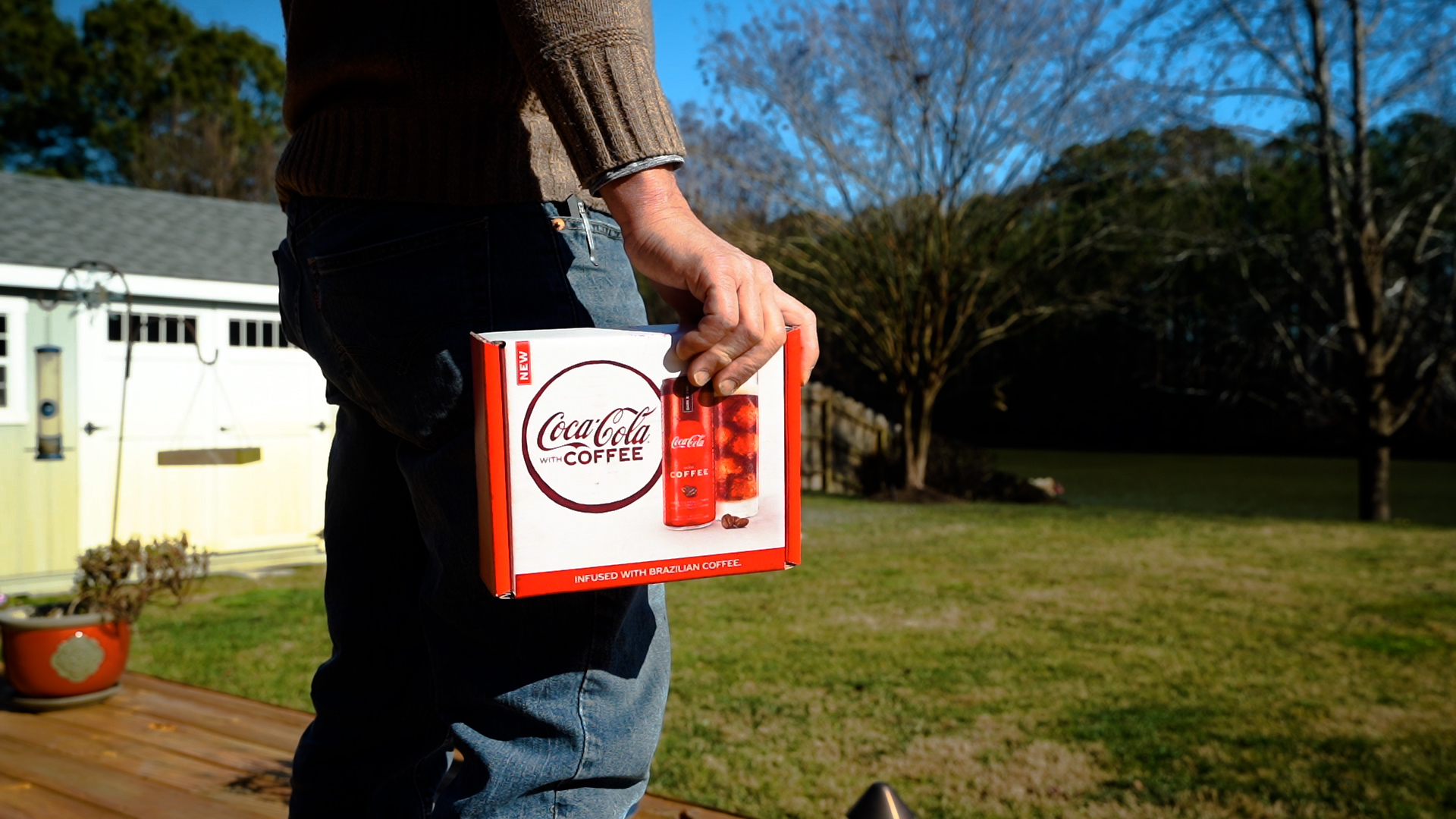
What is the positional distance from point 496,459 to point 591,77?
0.29m

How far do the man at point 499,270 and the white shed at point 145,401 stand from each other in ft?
17.2

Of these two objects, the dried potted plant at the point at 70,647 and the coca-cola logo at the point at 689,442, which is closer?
the coca-cola logo at the point at 689,442

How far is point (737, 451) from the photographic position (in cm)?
80

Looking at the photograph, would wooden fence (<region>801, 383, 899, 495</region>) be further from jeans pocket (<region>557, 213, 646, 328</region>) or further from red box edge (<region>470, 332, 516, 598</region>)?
red box edge (<region>470, 332, 516, 598</region>)

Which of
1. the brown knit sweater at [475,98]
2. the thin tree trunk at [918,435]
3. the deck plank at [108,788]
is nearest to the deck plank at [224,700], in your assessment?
the deck plank at [108,788]

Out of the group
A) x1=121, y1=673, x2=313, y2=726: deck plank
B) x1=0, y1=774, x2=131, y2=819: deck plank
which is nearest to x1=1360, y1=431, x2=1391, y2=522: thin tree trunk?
x1=121, y1=673, x2=313, y2=726: deck plank

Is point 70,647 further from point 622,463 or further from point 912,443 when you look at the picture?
point 912,443

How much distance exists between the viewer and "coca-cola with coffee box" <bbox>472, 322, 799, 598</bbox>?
2.44ft

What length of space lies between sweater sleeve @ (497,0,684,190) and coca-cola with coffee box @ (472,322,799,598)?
0.14 m

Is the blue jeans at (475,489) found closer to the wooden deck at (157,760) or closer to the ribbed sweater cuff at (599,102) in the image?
the ribbed sweater cuff at (599,102)

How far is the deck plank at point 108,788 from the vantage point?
1763 mm

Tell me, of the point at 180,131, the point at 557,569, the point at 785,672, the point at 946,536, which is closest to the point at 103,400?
the point at 785,672

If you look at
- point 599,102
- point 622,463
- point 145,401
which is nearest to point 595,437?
point 622,463

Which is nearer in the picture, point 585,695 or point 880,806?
point 585,695
